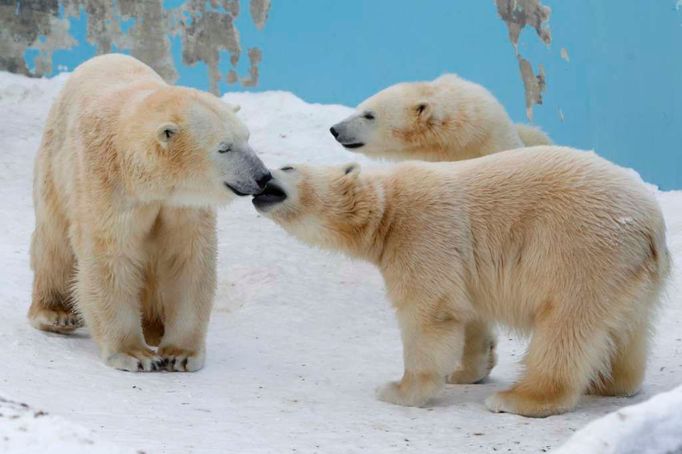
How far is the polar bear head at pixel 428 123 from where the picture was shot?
5184mm

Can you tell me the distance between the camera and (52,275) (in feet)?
15.1

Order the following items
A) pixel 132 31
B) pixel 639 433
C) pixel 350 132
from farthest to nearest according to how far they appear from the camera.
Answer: pixel 132 31 → pixel 350 132 → pixel 639 433

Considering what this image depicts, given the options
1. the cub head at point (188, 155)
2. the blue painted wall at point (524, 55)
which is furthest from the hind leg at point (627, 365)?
the blue painted wall at point (524, 55)

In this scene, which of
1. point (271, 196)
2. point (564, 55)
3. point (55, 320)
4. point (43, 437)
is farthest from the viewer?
point (564, 55)

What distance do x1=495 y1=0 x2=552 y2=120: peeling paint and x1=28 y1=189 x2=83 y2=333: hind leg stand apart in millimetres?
3599

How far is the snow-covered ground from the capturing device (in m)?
2.99

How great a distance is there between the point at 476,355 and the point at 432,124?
1.63 metres

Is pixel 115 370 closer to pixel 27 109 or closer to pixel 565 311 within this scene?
pixel 565 311

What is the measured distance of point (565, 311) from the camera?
3.35 metres

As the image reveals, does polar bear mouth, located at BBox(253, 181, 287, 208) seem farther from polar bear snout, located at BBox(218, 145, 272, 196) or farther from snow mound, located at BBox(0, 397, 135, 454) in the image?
snow mound, located at BBox(0, 397, 135, 454)

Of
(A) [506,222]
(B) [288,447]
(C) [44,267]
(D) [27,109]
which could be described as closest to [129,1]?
(D) [27,109]

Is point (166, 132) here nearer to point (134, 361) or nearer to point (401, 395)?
point (134, 361)

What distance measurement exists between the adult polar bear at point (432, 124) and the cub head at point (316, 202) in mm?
1513

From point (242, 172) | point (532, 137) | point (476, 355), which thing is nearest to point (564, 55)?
point (532, 137)
